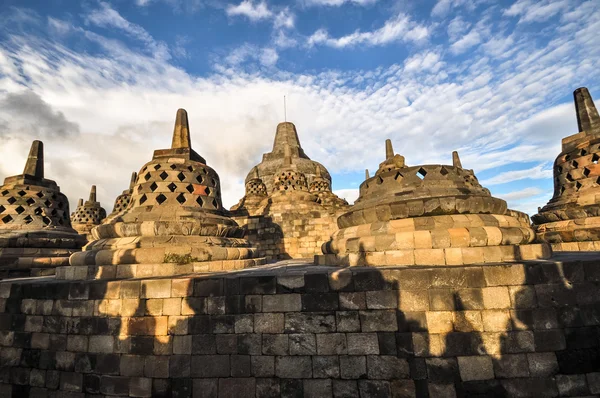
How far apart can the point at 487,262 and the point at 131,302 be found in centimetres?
542

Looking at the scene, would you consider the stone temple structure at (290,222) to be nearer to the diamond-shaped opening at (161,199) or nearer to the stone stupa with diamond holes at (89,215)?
the diamond-shaped opening at (161,199)

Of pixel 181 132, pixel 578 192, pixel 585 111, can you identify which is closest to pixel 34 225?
pixel 181 132

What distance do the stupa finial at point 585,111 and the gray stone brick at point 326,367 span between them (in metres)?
10.7

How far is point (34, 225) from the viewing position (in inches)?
317

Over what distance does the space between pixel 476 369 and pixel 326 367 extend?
1884 millimetres

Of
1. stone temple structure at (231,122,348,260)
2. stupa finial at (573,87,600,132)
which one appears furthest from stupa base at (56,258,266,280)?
stupa finial at (573,87,600,132)

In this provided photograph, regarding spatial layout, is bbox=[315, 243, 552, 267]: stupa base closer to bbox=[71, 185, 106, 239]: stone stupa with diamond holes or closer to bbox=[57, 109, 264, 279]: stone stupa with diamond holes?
bbox=[57, 109, 264, 279]: stone stupa with diamond holes

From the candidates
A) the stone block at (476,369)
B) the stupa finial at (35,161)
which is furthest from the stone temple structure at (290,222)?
the stone block at (476,369)

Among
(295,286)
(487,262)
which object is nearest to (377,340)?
(295,286)

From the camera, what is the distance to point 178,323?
386 centimetres

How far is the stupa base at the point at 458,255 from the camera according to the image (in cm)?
404

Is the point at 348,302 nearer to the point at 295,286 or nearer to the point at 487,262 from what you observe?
the point at 295,286

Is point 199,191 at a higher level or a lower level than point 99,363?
higher

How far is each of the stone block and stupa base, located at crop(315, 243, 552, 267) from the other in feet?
4.15
